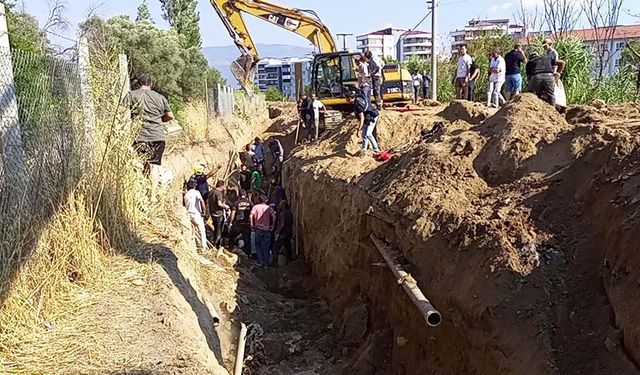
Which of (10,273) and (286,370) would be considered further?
(286,370)

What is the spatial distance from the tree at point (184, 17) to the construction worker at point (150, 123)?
3488 centimetres

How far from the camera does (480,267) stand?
6199mm

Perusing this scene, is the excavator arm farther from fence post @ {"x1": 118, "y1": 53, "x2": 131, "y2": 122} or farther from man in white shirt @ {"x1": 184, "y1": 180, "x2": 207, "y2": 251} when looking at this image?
fence post @ {"x1": 118, "y1": 53, "x2": 131, "y2": 122}

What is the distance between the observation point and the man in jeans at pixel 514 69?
47.1 feet

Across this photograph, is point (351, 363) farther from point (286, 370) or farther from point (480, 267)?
point (480, 267)

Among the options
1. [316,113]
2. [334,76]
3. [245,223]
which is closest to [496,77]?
[316,113]

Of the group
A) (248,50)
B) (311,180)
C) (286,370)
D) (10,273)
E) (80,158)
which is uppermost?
(248,50)

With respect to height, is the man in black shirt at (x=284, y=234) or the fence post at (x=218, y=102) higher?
the fence post at (x=218, y=102)

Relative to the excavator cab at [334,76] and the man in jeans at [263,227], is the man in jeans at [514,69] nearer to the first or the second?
the excavator cab at [334,76]

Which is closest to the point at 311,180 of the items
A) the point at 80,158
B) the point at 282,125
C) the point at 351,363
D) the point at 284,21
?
the point at 351,363

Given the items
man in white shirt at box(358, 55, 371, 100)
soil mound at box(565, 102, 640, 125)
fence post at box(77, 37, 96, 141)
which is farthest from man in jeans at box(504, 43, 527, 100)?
fence post at box(77, 37, 96, 141)

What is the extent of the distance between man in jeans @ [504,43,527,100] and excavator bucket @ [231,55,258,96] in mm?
11555

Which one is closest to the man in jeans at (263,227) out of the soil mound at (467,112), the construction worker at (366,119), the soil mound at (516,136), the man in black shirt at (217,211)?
the man in black shirt at (217,211)

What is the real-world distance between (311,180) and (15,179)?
28.2 feet
